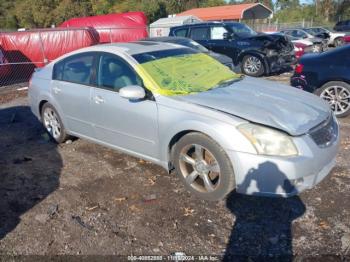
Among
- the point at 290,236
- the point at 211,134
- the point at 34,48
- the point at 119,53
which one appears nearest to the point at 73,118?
the point at 119,53

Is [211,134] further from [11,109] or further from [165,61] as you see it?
[11,109]

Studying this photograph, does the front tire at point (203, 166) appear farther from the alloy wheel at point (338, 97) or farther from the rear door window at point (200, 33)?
the rear door window at point (200, 33)

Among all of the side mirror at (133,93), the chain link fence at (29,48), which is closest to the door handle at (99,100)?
the side mirror at (133,93)

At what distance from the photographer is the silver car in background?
3.24 metres

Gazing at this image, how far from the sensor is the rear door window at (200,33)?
12248 millimetres

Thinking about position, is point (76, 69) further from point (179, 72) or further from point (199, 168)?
point (199, 168)

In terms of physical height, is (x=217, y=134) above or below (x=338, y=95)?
above

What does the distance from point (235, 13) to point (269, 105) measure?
114 feet

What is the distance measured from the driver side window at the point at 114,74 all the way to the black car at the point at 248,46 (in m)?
7.29

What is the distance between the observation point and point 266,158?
318cm

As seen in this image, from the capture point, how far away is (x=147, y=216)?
353 cm

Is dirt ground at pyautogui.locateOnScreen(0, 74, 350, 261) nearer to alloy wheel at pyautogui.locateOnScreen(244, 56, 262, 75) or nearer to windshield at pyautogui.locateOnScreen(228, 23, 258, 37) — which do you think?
alloy wheel at pyautogui.locateOnScreen(244, 56, 262, 75)

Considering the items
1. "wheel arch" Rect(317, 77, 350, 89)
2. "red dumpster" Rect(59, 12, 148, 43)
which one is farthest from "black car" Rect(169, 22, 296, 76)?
"red dumpster" Rect(59, 12, 148, 43)

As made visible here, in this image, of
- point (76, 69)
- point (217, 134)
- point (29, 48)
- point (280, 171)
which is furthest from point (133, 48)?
point (29, 48)
